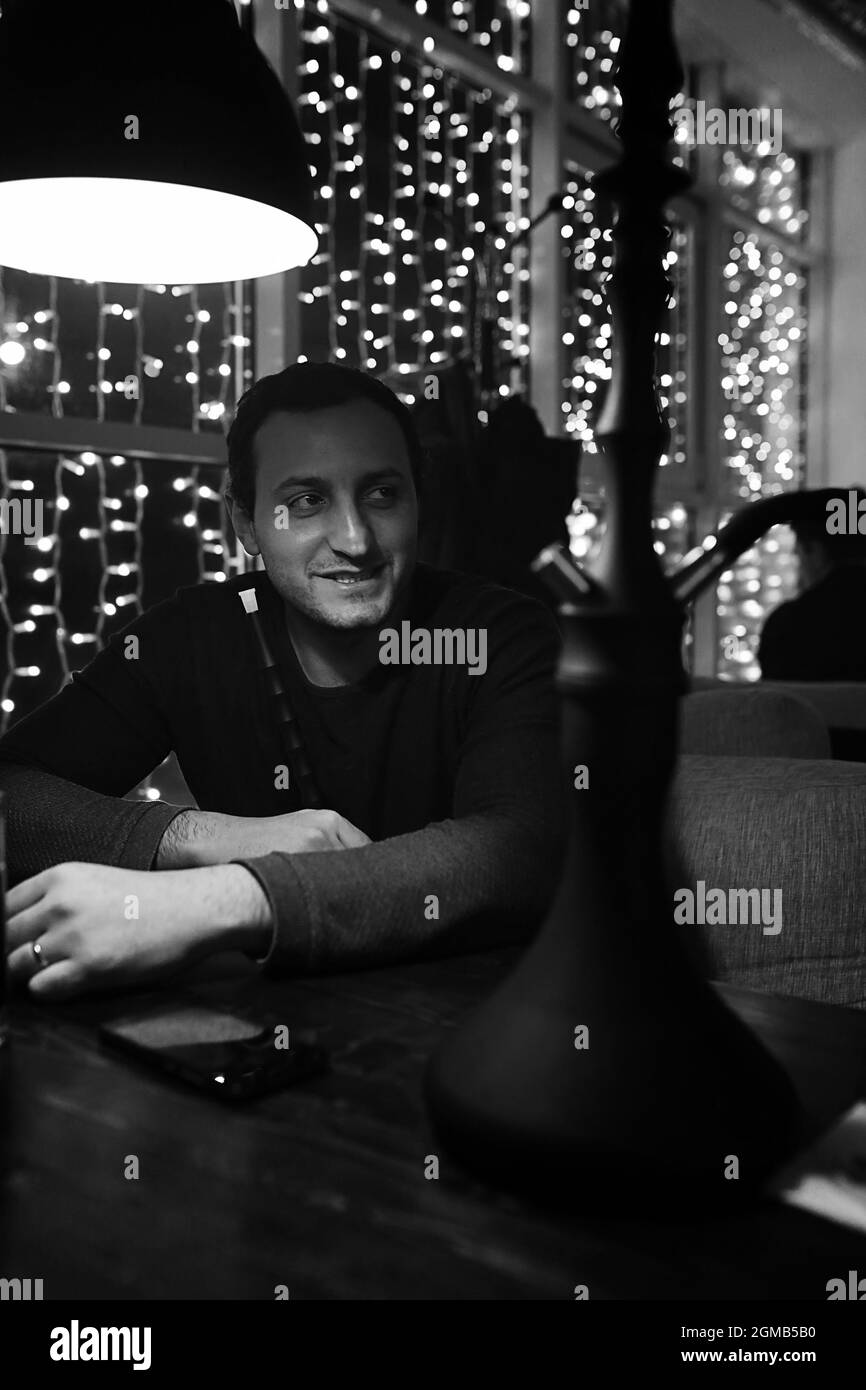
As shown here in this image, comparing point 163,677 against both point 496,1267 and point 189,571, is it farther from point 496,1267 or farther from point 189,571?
point 189,571

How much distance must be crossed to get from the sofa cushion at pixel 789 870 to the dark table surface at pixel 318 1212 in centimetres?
49

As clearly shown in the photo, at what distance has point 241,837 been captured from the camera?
1172 millimetres

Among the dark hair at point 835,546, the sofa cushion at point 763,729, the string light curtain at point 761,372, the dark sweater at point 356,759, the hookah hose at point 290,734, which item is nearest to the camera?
the dark sweater at point 356,759

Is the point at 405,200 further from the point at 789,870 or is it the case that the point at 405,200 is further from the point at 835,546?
the point at 789,870

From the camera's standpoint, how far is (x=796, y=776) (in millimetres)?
1283

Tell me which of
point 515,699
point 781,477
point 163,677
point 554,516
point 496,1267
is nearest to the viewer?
point 496,1267

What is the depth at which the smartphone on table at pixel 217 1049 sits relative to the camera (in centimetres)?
67

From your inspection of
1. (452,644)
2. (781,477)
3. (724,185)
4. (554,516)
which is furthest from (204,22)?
(781,477)

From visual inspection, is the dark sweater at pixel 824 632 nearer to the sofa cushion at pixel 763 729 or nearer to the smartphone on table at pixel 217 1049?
the sofa cushion at pixel 763 729

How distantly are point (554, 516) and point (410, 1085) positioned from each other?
Result: 2.37 meters

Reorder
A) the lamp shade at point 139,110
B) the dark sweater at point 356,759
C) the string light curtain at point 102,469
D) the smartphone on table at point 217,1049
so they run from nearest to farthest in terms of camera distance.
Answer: the smartphone on table at point 217,1049 < the dark sweater at point 356,759 < the lamp shade at point 139,110 < the string light curtain at point 102,469

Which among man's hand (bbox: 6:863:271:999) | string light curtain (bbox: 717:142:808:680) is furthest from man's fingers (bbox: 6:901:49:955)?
string light curtain (bbox: 717:142:808:680)

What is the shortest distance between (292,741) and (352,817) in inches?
5.0

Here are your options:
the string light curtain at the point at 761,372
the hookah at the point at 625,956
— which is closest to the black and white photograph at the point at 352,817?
the hookah at the point at 625,956
